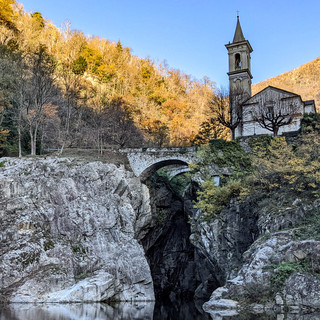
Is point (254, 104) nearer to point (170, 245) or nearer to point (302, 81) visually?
point (170, 245)

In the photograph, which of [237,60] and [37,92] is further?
[237,60]

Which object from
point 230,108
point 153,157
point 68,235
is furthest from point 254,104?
point 68,235

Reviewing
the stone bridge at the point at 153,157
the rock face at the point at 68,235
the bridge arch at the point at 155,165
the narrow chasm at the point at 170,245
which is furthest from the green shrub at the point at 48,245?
the narrow chasm at the point at 170,245

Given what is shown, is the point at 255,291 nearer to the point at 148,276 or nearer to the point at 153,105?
the point at 148,276

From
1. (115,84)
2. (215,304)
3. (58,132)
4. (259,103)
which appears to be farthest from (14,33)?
(215,304)

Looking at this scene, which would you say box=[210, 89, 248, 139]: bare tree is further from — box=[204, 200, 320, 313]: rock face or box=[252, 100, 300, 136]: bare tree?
box=[204, 200, 320, 313]: rock face

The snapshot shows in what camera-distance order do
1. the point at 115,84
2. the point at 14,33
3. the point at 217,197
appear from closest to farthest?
the point at 217,197 < the point at 14,33 < the point at 115,84

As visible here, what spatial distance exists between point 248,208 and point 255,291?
8.02m

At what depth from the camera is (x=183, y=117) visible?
179 ft

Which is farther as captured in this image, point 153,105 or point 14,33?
point 153,105

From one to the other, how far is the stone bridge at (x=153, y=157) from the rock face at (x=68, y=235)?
10.2ft

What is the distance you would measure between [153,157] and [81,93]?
73.6 ft

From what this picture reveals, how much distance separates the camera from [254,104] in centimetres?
3903

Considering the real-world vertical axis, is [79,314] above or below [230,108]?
below
